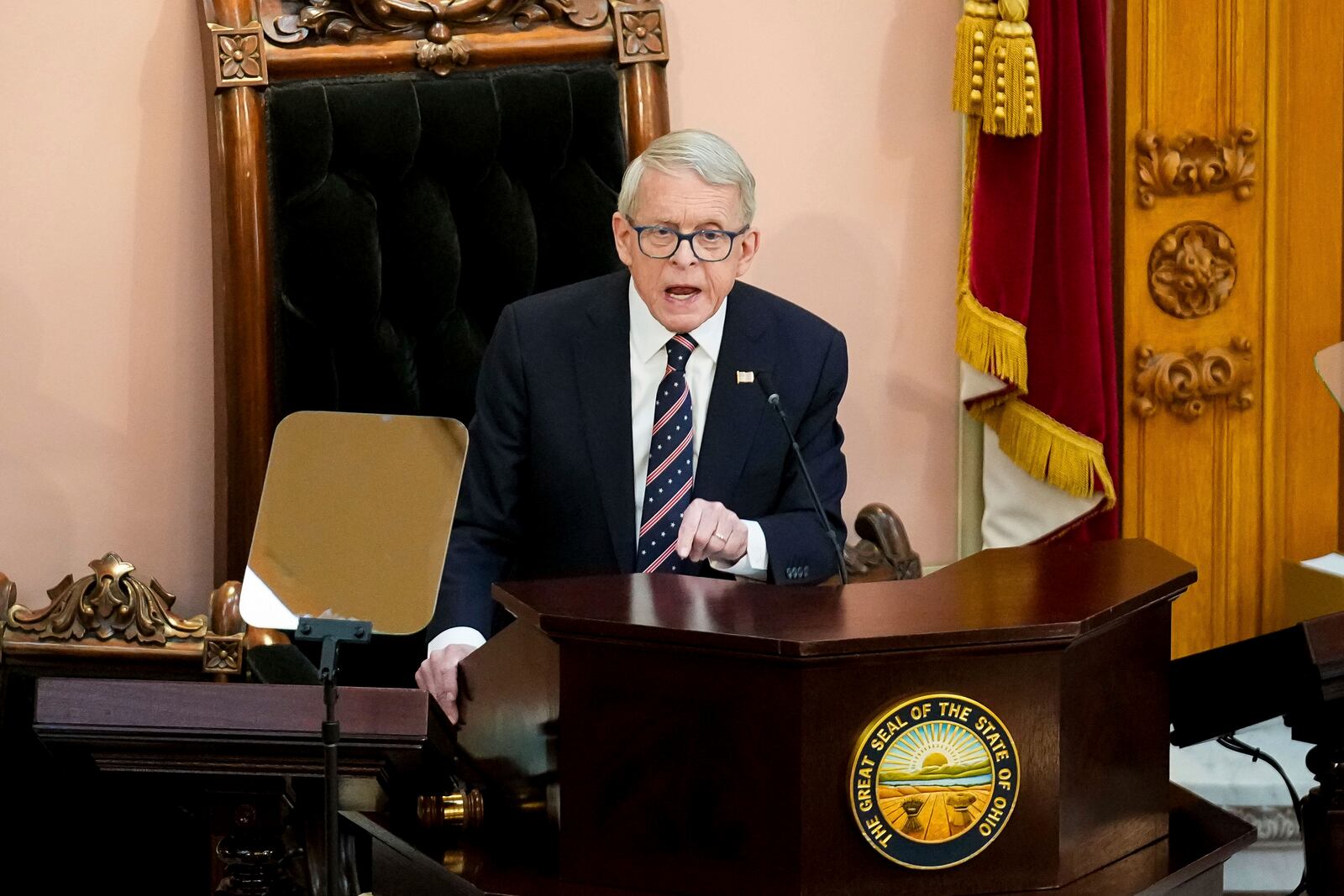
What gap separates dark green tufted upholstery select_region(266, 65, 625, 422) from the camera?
9.96 feet

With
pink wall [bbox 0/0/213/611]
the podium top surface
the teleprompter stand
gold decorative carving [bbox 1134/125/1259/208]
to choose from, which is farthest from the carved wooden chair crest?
the teleprompter stand

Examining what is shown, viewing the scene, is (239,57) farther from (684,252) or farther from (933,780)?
(933,780)

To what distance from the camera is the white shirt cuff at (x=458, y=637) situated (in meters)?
2.39

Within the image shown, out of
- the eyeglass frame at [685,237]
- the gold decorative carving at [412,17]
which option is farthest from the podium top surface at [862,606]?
the gold decorative carving at [412,17]

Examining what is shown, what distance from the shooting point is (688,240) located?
2.53 metres

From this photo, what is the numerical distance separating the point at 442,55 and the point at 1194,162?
5.07ft

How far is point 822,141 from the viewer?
3.41 m

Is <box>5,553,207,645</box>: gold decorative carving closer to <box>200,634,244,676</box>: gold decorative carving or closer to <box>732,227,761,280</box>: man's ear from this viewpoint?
<box>200,634,244,676</box>: gold decorative carving

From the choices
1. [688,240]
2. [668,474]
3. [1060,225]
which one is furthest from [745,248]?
[1060,225]

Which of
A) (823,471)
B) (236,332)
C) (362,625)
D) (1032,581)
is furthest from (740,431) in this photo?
(362,625)

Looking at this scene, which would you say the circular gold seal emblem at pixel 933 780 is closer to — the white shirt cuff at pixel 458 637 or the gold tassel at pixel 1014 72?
the white shirt cuff at pixel 458 637

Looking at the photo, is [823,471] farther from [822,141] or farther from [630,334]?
[822,141]

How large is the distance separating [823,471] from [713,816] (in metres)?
1.12

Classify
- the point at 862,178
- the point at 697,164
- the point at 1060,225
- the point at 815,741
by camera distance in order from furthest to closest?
the point at 862,178 < the point at 1060,225 < the point at 697,164 < the point at 815,741
